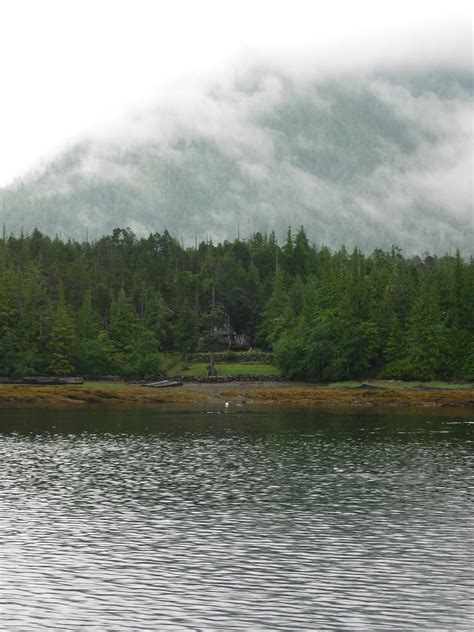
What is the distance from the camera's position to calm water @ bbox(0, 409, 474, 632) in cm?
2891

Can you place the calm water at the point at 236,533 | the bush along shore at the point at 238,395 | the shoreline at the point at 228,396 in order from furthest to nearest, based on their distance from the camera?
the bush along shore at the point at 238,395 < the shoreline at the point at 228,396 < the calm water at the point at 236,533

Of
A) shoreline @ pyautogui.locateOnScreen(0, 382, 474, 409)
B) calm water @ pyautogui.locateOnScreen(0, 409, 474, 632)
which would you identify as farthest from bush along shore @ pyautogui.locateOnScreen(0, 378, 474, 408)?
calm water @ pyautogui.locateOnScreen(0, 409, 474, 632)

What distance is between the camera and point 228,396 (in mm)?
141500

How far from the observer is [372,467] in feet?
205

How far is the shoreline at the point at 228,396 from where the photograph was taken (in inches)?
5157

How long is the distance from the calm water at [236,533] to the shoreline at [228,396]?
5174cm

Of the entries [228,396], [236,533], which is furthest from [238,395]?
[236,533]

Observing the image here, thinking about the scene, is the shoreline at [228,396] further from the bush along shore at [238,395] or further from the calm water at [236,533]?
the calm water at [236,533]

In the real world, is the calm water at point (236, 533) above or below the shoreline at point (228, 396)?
below

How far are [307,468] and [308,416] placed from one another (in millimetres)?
47495

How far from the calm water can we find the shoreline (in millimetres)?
51741

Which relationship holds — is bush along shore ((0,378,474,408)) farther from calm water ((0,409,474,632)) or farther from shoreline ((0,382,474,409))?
calm water ((0,409,474,632))

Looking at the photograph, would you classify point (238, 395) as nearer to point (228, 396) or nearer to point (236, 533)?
point (228, 396)

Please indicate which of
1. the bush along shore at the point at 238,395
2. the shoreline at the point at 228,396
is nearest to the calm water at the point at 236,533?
the shoreline at the point at 228,396
